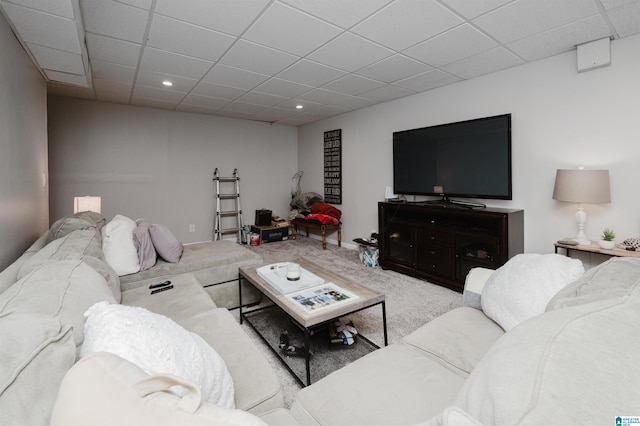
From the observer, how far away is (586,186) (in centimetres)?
238

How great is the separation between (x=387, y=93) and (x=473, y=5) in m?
1.92

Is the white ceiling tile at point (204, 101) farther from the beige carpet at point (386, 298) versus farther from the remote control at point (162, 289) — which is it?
the remote control at point (162, 289)

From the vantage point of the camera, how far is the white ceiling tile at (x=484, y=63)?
8.84ft

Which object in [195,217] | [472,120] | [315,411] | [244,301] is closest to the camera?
[315,411]

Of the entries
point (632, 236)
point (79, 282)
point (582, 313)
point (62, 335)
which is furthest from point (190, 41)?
point (632, 236)

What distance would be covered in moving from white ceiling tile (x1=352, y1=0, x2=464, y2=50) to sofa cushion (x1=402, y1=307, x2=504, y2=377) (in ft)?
6.47

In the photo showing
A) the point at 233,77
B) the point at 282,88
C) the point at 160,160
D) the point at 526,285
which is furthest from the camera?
the point at 160,160

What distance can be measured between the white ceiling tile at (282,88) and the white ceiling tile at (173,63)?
0.72m

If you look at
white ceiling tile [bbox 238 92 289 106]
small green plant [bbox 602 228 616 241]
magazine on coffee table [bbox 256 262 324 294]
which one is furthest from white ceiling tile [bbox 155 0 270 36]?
small green plant [bbox 602 228 616 241]

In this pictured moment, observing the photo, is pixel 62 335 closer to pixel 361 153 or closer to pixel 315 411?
pixel 315 411

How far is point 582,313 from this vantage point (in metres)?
0.58

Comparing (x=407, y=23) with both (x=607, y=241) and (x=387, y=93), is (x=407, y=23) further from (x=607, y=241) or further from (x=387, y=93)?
(x=607, y=241)

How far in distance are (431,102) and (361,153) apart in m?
1.33

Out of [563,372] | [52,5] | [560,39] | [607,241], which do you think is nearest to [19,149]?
[52,5]
